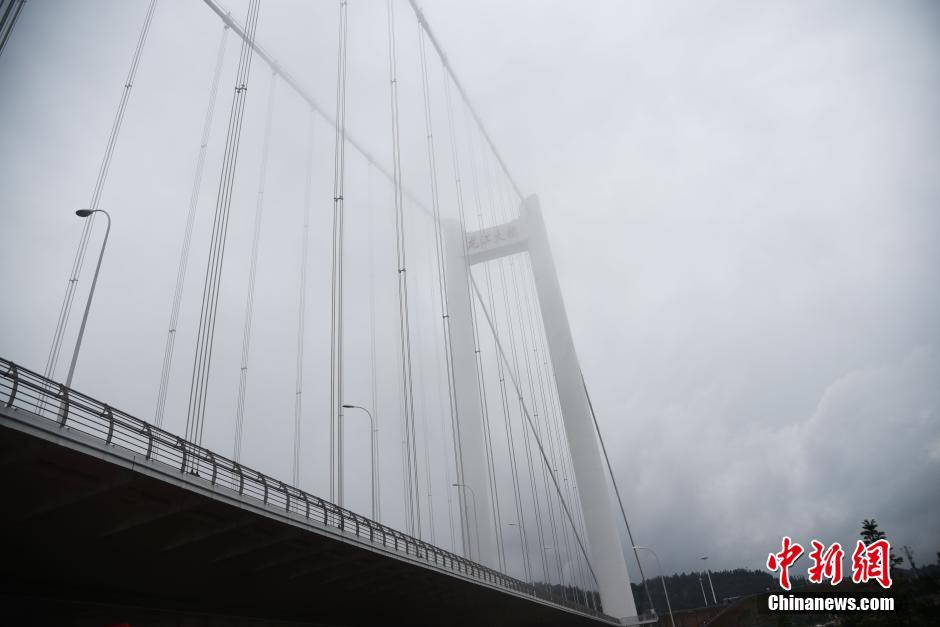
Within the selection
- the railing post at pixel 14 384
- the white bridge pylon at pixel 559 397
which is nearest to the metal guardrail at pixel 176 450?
the railing post at pixel 14 384

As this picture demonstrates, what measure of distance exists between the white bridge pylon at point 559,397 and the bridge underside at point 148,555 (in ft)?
43.6

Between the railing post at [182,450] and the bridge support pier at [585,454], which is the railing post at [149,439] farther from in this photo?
the bridge support pier at [585,454]

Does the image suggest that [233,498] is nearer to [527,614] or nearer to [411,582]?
[411,582]

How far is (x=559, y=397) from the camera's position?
119 feet

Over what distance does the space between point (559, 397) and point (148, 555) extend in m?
27.1

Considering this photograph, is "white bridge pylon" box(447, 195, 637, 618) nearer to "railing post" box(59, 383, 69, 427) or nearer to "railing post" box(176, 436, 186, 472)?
"railing post" box(176, 436, 186, 472)

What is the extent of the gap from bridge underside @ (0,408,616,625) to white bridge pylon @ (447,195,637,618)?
13.3 metres

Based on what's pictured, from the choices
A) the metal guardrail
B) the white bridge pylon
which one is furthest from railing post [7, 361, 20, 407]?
the white bridge pylon

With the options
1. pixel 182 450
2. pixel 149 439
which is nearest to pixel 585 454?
pixel 182 450

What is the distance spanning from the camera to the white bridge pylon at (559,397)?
32.5m

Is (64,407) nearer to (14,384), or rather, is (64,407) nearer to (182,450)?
(14,384)

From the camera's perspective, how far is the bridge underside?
8.90 meters

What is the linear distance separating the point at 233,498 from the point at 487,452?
23918 mm

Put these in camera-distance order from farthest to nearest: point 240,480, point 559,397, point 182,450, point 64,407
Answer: point 559,397 < point 240,480 < point 182,450 < point 64,407
